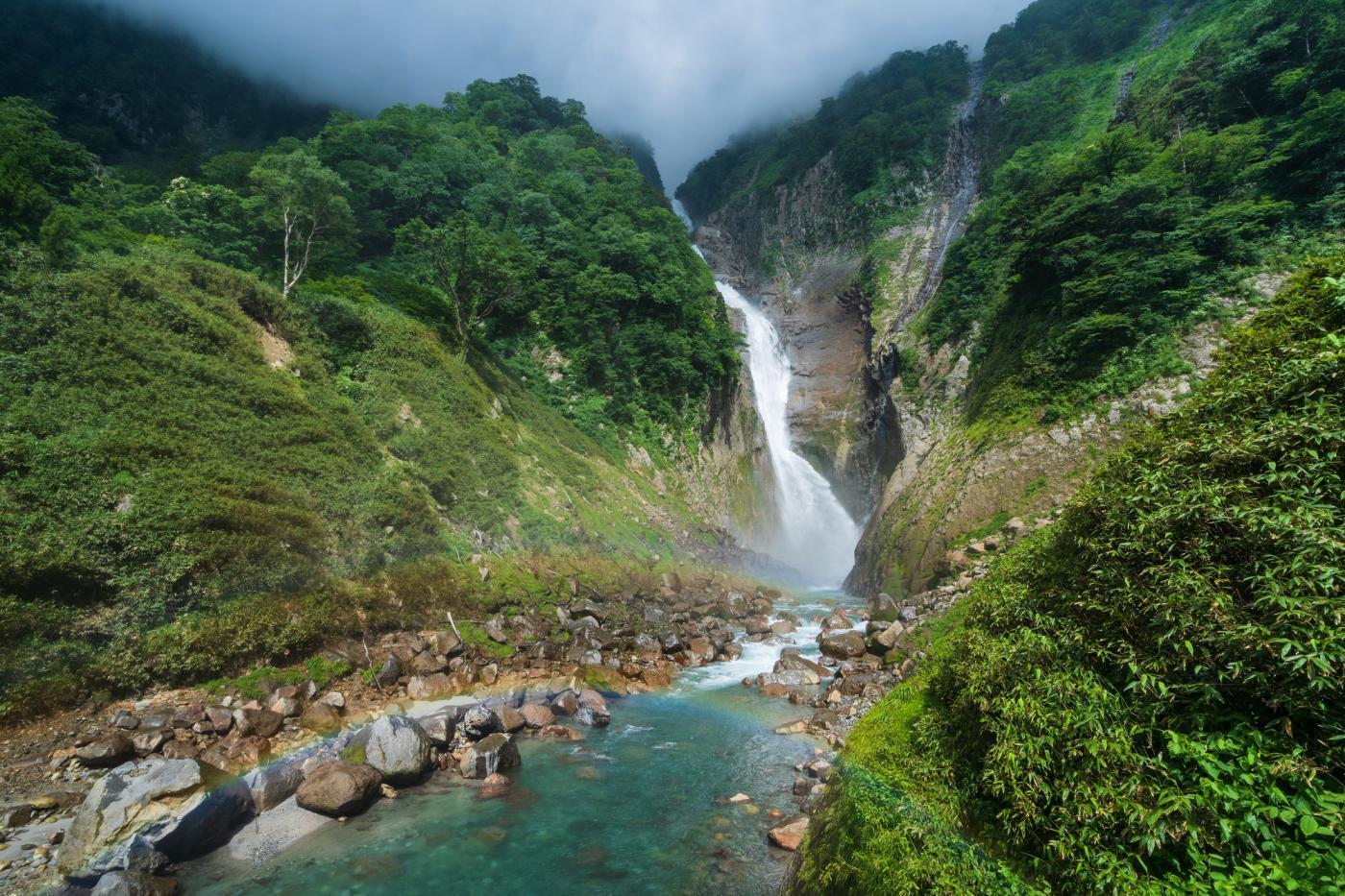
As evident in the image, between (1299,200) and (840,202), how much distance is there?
51.6 metres

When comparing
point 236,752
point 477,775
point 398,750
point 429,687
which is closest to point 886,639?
point 477,775

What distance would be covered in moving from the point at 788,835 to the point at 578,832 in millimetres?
3288

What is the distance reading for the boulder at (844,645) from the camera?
16641mm

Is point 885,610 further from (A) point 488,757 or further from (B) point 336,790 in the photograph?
(B) point 336,790

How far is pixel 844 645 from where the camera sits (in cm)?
1689

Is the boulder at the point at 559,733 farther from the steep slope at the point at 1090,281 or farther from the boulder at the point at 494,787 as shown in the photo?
the steep slope at the point at 1090,281

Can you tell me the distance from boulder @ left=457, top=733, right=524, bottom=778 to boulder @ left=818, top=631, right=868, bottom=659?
10303 mm

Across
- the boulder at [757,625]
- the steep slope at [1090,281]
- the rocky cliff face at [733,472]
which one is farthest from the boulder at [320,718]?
the rocky cliff face at [733,472]

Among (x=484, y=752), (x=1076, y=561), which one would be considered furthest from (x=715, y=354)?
(x=1076, y=561)

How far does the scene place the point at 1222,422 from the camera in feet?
13.7

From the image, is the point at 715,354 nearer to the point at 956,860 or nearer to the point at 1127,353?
the point at 1127,353

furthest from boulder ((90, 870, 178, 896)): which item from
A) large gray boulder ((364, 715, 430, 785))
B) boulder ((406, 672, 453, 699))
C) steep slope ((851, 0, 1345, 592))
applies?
steep slope ((851, 0, 1345, 592))

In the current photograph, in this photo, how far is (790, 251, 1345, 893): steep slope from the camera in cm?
288

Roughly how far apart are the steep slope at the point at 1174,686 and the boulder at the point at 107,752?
1037 centimetres
